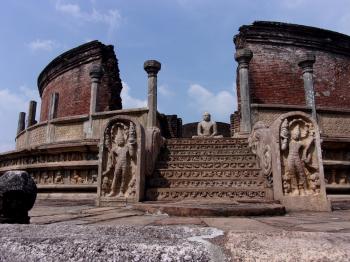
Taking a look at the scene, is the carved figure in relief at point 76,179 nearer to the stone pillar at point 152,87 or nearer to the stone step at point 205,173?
the stone step at point 205,173

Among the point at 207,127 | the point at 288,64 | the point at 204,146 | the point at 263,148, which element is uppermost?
the point at 288,64

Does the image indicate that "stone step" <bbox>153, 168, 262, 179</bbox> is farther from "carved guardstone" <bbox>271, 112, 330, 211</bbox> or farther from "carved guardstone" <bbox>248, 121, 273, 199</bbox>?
"carved guardstone" <bbox>271, 112, 330, 211</bbox>

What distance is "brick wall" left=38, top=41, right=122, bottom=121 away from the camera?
1568 centimetres

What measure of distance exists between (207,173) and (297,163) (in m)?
1.85

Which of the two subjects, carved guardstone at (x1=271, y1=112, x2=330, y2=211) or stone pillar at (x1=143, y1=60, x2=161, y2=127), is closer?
carved guardstone at (x1=271, y1=112, x2=330, y2=211)

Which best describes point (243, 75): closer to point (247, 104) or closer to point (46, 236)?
point (247, 104)

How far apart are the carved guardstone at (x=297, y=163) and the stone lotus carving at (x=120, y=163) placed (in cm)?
238

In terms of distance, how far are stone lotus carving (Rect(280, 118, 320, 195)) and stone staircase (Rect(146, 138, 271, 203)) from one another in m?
0.49

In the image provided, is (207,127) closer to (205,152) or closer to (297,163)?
(205,152)

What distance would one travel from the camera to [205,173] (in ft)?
19.1

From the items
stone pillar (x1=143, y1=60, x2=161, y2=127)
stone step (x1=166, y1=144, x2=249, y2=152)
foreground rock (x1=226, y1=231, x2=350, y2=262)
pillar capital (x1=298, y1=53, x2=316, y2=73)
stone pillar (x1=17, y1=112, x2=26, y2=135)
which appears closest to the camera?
foreground rock (x1=226, y1=231, x2=350, y2=262)

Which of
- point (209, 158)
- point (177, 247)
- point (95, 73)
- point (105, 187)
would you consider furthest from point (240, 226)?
point (95, 73)

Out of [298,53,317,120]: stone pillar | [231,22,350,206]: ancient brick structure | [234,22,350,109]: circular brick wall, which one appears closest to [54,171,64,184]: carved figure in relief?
[298,53,317,120]: stone pillar

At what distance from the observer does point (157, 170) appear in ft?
19.4
